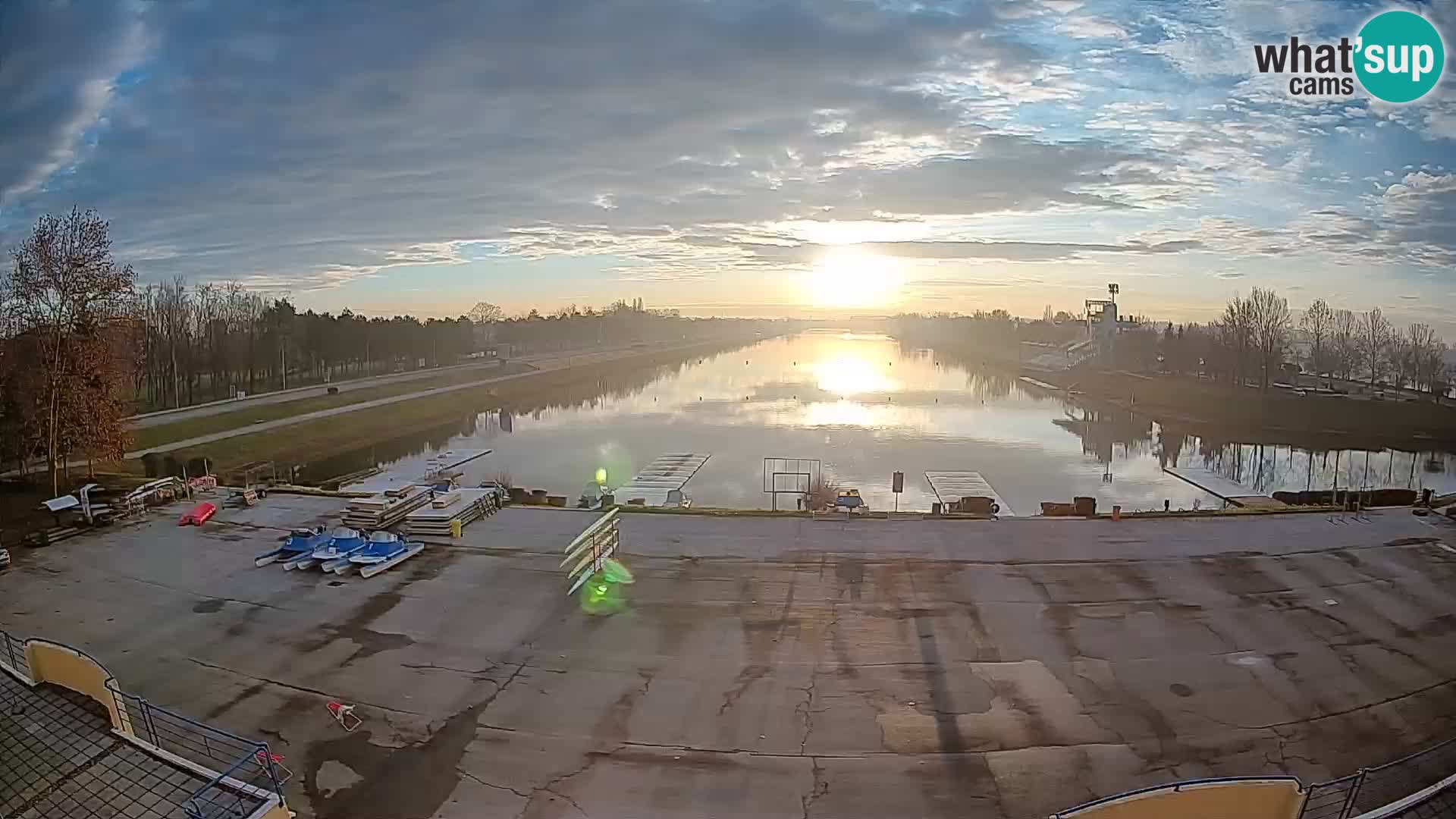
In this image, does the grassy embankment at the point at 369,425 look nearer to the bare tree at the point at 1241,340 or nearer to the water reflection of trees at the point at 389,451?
the water reflection of trees at the point at 389,451

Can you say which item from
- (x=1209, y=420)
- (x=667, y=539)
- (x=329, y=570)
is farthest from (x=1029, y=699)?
(x=1209, y=420)

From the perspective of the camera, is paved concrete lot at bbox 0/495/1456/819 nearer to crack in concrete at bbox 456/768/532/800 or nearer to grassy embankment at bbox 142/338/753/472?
crack in concrete at bbox 456/768/532/800

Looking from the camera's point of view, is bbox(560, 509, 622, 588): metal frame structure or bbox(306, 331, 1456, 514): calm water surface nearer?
bbox(560, 509, 622, 588): metal frame structure

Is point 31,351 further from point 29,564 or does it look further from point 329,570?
point 329,570

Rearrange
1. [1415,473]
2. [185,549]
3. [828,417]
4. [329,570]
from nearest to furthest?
[329,570], [185,549], [1415,473], [828,417]

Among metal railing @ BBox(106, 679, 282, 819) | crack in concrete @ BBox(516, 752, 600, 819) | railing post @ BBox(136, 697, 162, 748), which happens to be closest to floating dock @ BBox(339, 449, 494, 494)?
metal railing @ BBox(106, 679, 282, 819)
